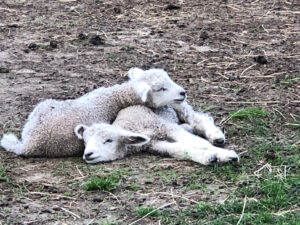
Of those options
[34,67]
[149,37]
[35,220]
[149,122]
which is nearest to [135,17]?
[149,37]

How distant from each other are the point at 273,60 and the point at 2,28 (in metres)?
4.13

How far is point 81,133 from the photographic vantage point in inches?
251

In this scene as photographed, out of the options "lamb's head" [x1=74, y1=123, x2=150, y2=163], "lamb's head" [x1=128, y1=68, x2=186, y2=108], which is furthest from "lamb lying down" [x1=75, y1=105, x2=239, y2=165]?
"lamb's head" [x1=128, y1=68, x2=186, y2=108]

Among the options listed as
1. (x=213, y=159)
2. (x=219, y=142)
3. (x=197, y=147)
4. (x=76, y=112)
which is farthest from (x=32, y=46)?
(x=213, y=159)

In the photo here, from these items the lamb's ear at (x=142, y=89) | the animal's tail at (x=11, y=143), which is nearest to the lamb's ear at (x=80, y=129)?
the animal's tail at (x=11, y=143)

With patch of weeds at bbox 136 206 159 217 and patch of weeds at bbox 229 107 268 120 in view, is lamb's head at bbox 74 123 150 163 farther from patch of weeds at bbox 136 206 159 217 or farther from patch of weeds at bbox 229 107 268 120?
patch of weeds at bbox 229 107 268 120

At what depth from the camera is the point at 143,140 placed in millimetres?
6352

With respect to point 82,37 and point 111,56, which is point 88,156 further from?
point 82,37

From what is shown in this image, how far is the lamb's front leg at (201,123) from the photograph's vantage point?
6.54 meters

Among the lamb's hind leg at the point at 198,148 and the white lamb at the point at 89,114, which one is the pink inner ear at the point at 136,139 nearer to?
the lamb's hind leg at the point at 198,148

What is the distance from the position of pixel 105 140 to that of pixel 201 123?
102 cm

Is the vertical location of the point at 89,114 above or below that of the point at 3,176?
above

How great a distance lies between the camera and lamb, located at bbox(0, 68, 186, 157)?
253 inches

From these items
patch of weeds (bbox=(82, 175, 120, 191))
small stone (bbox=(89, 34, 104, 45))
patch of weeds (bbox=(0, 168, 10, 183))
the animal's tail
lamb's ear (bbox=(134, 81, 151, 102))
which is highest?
lamb's ear (bbox=(134, 81, 151, 102))
